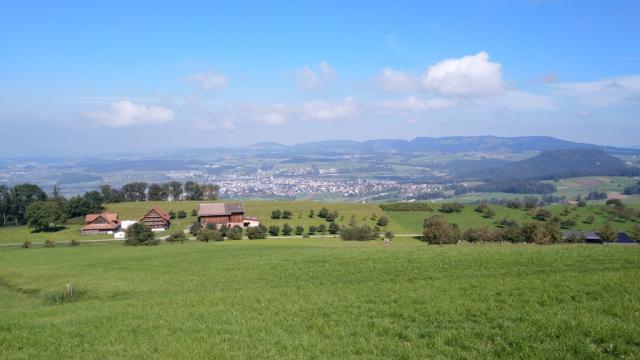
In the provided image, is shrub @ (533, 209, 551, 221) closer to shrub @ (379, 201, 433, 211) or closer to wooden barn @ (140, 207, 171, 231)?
shrub @ (379, 201, 433, 211)

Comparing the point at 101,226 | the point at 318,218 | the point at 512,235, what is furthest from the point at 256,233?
the point at 512,235

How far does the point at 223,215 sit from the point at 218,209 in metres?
1.85

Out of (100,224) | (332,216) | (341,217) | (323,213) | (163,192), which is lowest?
(100,224)

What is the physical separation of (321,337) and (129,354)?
5.74m

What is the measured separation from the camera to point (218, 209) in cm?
10125

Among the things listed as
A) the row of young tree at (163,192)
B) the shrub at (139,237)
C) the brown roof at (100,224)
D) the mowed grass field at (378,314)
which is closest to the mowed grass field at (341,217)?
the brown roof at (100,224)

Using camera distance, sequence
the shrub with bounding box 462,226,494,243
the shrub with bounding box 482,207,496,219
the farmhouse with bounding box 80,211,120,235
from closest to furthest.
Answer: the shrub with bounding box 462,226,494,243
the farmhouse with bounding box 80,211,120,235
the shrub with bounding box 482,207,496,219

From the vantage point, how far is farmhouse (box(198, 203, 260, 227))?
9981cm

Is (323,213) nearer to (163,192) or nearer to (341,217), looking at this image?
(341,217)

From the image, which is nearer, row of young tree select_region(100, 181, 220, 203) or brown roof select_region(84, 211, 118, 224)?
brown roof select_region(84, 211, 118, 224)

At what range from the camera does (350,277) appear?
25672 millimetres

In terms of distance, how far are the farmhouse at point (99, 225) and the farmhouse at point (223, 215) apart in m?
17.5

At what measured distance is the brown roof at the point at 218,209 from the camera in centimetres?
10075

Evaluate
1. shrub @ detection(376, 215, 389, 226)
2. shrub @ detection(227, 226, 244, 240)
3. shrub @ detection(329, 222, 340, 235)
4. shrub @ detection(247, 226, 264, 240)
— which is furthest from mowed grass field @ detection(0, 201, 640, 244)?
shrub @ detection(227, 226, 244, 240)
